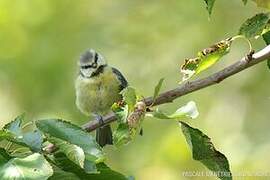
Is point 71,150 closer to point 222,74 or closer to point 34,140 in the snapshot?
point 34,140

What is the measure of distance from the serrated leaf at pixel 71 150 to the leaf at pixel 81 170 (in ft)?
0.08

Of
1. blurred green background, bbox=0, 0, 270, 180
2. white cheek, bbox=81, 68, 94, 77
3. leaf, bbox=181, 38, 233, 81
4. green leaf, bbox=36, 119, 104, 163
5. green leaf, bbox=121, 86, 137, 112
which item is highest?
blurred green background, bbox=0, 0, 270, 180

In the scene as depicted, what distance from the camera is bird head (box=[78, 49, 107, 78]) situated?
4566 millimetres

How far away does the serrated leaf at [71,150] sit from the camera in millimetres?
1663

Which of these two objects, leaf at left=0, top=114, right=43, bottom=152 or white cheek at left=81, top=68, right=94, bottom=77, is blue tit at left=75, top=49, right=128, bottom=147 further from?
leaf at left=0, top=114, right=43, bottom=152

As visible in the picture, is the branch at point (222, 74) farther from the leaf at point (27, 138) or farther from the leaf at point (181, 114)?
the leaf at point (27, 138)

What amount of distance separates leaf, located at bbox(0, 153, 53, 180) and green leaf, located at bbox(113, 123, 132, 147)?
336 millimetres

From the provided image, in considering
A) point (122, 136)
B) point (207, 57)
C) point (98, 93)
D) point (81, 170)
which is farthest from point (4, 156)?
point (98, 93)

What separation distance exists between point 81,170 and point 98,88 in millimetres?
2752

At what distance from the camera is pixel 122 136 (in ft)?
6.25

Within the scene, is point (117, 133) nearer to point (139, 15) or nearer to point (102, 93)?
point (102, 93)

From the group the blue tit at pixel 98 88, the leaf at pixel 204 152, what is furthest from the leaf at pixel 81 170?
the blue tit at pixel 98 88

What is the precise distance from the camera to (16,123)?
1803 mm

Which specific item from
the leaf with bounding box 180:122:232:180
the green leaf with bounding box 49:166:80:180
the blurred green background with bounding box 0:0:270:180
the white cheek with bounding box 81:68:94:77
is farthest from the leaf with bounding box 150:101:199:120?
the blurred green background with bounding box 0:0:270:180
